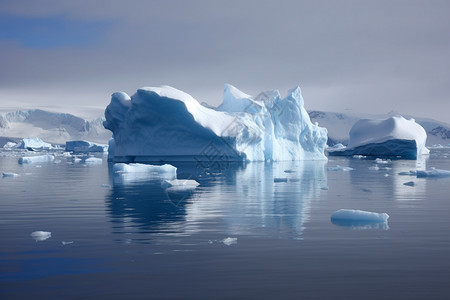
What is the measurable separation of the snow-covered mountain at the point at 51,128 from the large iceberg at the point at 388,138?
A: 6288cm

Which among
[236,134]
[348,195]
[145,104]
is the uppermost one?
[145,104]

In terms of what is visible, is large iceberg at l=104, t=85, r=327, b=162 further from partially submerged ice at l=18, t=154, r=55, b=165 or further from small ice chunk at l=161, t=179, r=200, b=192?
small ice chunk at l=161, t=179, r=200, b=192

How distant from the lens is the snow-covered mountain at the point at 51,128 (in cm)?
10150

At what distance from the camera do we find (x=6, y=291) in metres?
3.98

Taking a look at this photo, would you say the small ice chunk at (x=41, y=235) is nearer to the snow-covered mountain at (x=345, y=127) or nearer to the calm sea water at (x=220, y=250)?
the calm sea water at (x=220, y=250)

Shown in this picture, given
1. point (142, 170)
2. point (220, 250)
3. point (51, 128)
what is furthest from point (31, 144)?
point (220, 250)

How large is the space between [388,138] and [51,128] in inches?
Result: 3604

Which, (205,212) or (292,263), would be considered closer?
(292,263)

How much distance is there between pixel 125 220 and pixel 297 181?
28.7ft

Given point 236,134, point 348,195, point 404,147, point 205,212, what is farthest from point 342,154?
point 205,212

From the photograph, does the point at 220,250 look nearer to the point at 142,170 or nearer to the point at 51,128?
the point at 142,170

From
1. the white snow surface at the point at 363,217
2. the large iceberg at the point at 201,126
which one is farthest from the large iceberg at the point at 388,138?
the white snow surface at the point at 363,217

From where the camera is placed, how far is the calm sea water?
4.05m

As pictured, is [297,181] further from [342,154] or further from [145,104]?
[342,154]
